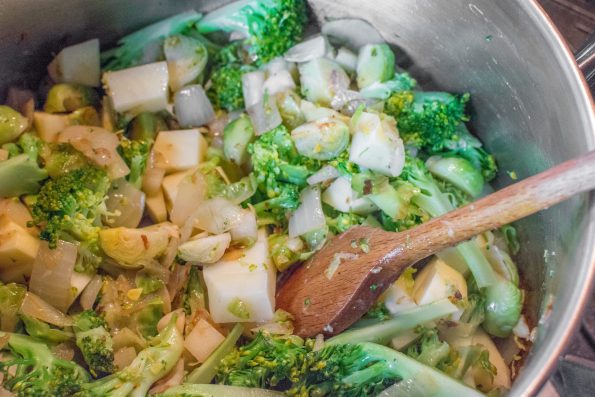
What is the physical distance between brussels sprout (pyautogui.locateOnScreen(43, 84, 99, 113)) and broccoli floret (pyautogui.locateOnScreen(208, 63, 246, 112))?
50 centimetres

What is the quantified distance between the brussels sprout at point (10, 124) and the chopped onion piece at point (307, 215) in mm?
1014

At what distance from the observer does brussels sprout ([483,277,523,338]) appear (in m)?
1.91

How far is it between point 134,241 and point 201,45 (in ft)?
2.84

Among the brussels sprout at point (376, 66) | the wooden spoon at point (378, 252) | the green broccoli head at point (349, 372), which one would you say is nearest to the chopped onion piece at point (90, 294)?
the wooden spoon at point (378, 252)

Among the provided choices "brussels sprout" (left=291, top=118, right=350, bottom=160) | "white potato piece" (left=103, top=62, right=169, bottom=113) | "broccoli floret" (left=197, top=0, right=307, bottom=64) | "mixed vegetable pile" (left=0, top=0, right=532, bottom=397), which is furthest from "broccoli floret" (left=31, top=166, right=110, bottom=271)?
"broccoli floret" (left=197, top=0, right=307, bottom=64)

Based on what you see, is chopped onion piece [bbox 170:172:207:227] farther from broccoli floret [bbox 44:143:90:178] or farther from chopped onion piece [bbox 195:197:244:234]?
broccoli floret [bbox 44:143:90:178]

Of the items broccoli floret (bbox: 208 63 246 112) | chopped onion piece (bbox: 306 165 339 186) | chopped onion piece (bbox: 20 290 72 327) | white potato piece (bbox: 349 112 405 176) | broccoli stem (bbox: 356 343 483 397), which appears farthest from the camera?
broccoli floret (bbox: 208 63 246 112)

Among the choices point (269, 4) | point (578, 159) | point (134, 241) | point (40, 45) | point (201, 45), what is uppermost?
point (578, 159)

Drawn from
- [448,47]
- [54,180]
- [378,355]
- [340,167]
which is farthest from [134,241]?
[448,47]

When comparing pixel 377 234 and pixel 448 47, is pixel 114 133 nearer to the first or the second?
pixel 377 234

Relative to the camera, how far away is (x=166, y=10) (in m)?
2.33

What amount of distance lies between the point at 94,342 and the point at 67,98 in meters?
0.94

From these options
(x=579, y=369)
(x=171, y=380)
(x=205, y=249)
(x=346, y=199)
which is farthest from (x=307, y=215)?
(x=579, y=369)

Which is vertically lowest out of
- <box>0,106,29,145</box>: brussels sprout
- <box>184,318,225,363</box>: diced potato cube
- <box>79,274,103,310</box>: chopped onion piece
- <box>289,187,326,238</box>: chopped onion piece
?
<box>79,274,103,310</box>: chopped onion piece
